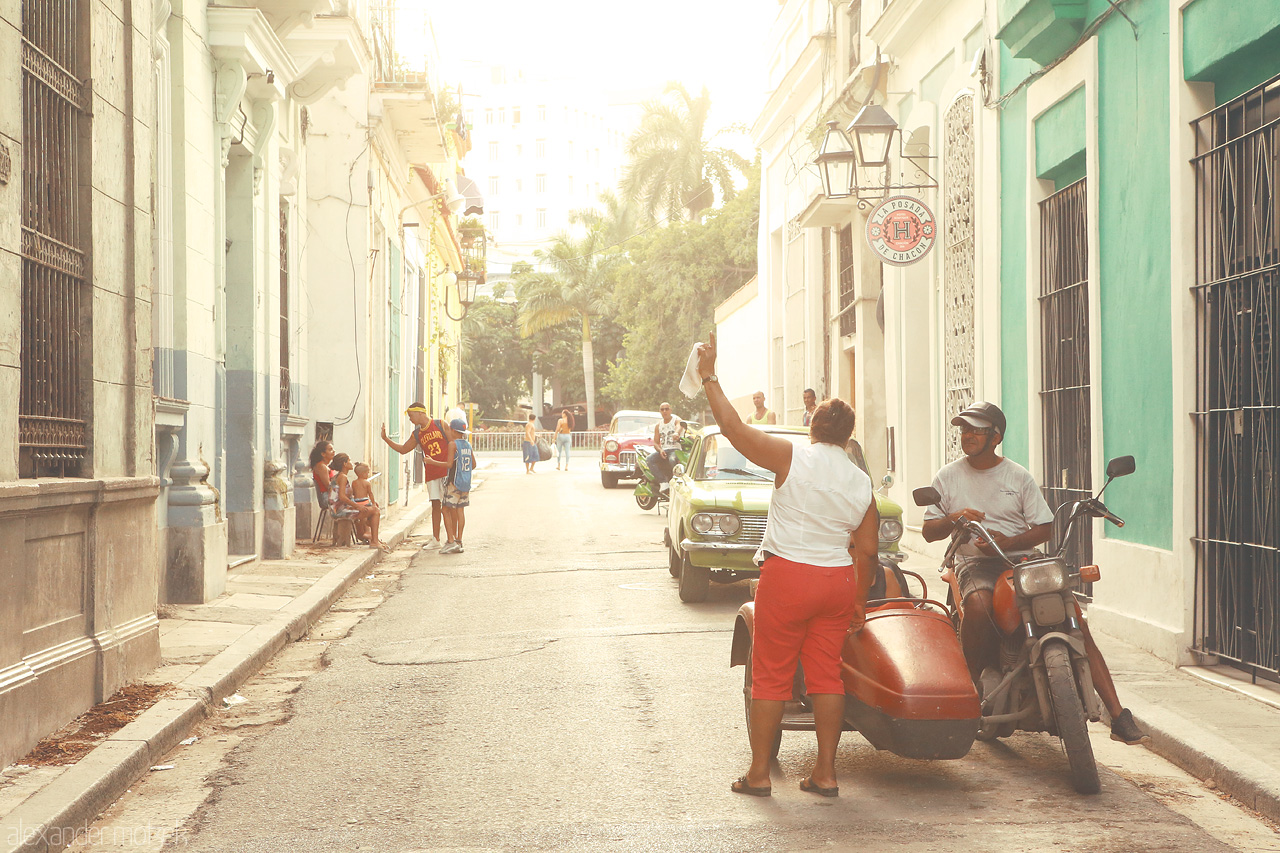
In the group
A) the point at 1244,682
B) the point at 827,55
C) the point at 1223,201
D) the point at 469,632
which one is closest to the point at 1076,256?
the point at 1223,201

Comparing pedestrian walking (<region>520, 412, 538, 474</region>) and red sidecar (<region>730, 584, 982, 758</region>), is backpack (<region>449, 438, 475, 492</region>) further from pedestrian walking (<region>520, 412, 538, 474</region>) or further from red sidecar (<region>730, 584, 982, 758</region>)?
pedestrian walking (<region>520, 412, 538, 474</region>)

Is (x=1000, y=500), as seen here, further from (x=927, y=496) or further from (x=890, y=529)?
(x=890, y=529)

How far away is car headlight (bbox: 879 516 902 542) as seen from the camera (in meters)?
10.5

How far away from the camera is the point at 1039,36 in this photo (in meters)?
9.95

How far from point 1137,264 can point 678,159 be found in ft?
146

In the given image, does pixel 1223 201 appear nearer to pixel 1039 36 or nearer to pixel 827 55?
pixel 1039 36

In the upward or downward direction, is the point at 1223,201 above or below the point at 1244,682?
above

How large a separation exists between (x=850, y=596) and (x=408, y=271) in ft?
75.1

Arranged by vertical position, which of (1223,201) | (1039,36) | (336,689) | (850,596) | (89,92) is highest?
(1039,36)

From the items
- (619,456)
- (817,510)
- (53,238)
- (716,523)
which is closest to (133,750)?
(53,238)

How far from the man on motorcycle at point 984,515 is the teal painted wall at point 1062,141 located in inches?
190

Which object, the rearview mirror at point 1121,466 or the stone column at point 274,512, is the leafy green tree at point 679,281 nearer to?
the stone column at point 274,512

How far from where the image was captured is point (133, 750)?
18.7ft

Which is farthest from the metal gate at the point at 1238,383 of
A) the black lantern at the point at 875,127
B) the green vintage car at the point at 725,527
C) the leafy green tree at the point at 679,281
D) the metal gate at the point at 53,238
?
the leafy green tree at the point at 679,281
